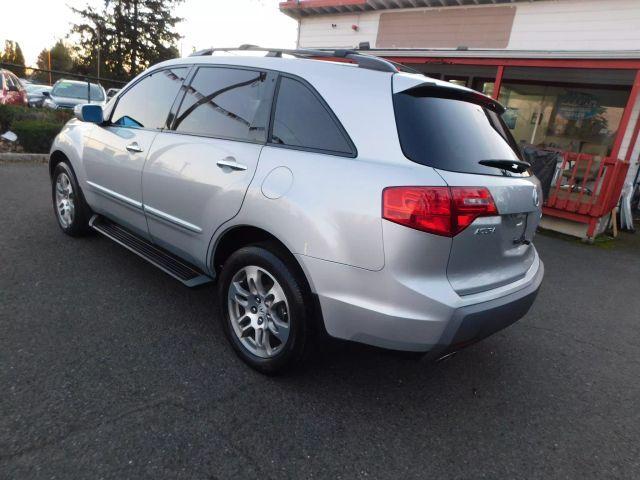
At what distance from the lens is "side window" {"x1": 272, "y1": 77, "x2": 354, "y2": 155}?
2270mm

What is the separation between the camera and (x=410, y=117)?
7.16 feet

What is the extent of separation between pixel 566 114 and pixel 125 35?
37.5m

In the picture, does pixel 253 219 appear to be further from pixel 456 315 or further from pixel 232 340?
pixel 456 315

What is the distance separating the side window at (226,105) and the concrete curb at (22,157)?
23.0 ft

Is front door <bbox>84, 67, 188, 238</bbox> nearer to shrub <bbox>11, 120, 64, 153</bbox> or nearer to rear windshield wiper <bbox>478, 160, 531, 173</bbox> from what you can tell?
rear windshield wiper <bbox>478, 160, 531, 173</bbox>

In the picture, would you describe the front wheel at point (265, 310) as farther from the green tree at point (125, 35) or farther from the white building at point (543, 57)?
the green tree at point (125, 35)

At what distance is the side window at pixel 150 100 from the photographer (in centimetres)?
328

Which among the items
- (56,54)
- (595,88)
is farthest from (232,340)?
(56,54)

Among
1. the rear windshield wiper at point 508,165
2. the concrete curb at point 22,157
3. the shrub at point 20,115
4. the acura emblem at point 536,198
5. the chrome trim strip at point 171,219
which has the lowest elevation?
the concrete curb at point 22,157

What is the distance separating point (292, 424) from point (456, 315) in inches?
38.8

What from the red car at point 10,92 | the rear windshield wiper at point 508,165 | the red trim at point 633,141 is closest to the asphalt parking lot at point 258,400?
the rear windshield wiper at point 508,165

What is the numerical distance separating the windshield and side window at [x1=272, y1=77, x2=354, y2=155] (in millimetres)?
13312

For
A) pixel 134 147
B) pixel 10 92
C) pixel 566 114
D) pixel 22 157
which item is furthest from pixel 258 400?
pixel 10 92

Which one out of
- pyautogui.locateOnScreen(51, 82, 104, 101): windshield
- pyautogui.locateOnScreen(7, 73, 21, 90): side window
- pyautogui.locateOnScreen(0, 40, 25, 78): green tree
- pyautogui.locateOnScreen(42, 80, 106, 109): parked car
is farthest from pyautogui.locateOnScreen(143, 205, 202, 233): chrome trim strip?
pyautogui.locateOnScreen(0, 40, 25, 78): green tree
